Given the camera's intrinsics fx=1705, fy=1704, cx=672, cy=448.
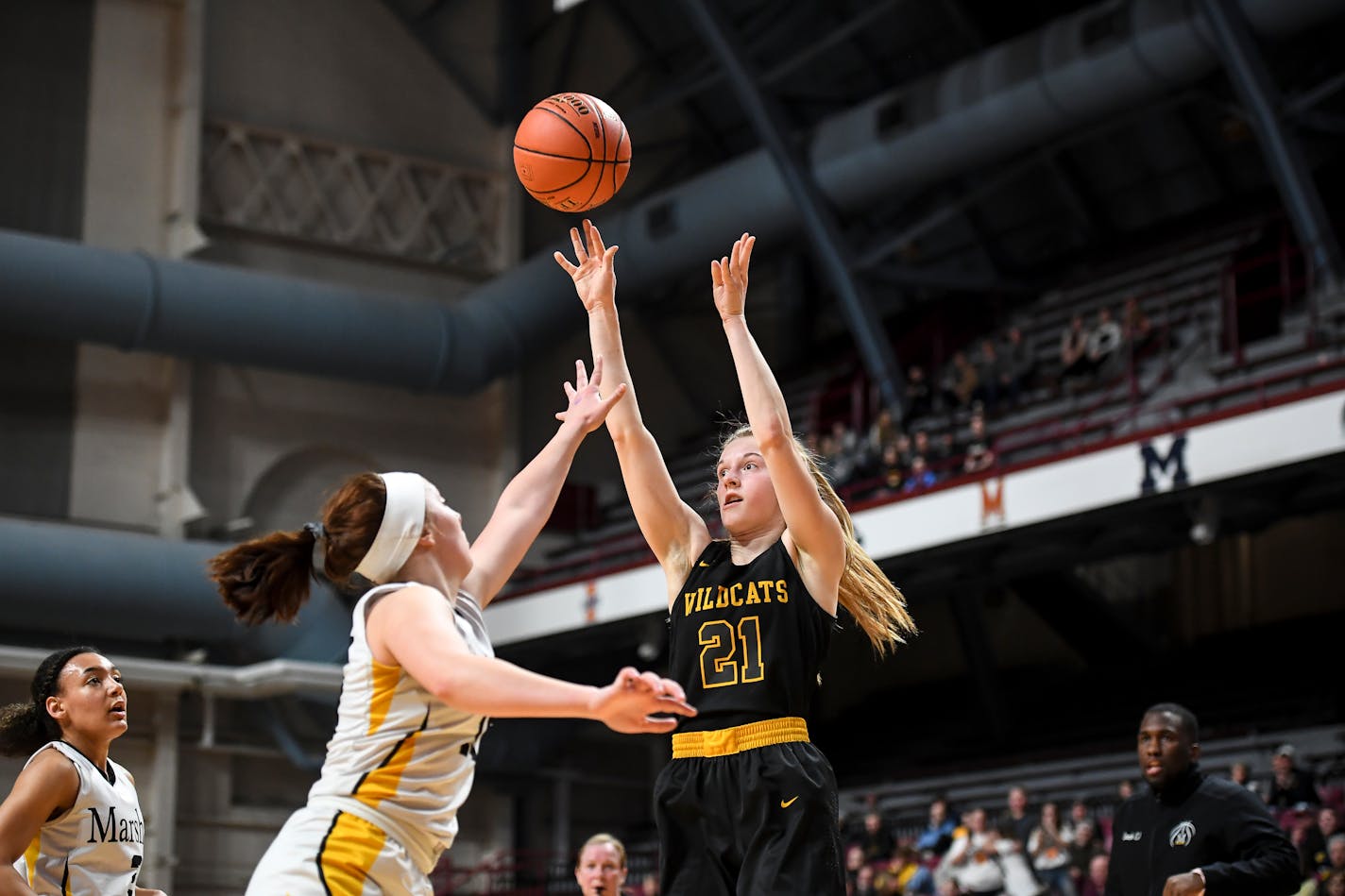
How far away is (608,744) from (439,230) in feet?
26.8

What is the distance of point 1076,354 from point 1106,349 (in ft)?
1.12

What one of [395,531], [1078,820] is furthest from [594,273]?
[1078,820]

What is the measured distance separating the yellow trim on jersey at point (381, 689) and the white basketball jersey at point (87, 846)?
193cm

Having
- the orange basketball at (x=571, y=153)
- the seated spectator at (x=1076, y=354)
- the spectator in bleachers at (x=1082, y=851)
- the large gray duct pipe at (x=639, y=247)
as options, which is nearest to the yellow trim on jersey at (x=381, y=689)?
the orange basketball at (x=571, y=153)

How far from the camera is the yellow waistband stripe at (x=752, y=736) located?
514cm

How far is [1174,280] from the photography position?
2119 centimetres

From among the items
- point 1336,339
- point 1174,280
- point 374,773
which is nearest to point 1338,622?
point 1174,280

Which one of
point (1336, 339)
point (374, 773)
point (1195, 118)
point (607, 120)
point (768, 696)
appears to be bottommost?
point (374, 773)

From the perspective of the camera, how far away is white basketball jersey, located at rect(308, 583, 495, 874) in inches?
163

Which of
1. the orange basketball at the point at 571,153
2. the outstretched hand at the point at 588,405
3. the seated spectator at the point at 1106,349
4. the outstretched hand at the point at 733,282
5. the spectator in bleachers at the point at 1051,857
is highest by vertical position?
the seated spectator at the point at 1106,349

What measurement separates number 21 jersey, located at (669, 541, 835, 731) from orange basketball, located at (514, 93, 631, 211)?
2768 mm

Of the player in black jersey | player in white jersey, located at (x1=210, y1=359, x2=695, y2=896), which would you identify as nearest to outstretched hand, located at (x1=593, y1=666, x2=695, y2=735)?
player in white jersey, located at (x1=210, y1=359, x2=695, y2=896)

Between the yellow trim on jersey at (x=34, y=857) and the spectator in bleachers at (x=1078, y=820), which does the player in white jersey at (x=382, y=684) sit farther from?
the spectator in bleachers at (x=1078, y=820)

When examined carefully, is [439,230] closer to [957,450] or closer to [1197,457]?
[957,450]
